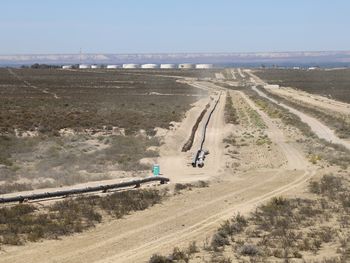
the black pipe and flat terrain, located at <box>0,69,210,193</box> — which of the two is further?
flat terrain, located at <box>0,69,210,193</box>

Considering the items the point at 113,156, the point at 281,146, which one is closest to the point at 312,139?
the point at 281,146

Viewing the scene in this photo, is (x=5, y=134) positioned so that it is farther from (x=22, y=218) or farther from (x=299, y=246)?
(x=299, y=246)

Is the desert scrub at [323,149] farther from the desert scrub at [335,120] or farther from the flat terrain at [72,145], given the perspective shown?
the flat terrain at [72,145]

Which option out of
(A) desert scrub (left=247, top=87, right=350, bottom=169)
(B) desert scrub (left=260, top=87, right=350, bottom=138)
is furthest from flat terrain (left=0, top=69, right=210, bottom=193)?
(B) desert scrub (left=260, top=87, right=350, bottom=138)

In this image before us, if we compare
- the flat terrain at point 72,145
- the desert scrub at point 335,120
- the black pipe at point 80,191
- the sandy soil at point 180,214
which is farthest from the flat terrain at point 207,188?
the flat terrain at point 72,145

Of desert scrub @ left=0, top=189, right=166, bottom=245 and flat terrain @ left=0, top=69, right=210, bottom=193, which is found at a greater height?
desert scrub @ left=0, top=189, right=166, bottom=245

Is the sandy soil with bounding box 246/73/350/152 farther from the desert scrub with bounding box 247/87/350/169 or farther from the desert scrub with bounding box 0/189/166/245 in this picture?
the desert scrub with bounding box 0/189/166/245

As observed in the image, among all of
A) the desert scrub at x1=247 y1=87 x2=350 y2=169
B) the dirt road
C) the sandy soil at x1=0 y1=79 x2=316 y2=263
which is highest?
the sandy soil at x1=0 y1=79 x2=316 y2=263
